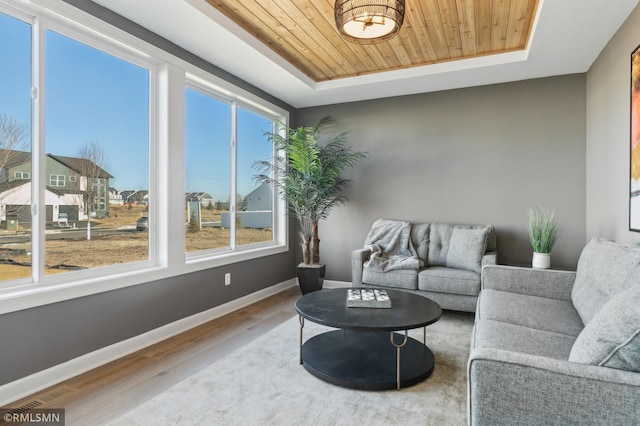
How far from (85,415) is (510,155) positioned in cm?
443

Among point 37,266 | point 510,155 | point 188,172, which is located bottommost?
point 37,266

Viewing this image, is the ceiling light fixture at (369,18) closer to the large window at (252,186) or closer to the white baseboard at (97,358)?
the large window at (252,186)

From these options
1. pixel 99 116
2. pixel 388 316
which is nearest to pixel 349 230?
pixel 388 316

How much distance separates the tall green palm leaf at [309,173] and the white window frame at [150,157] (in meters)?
0.70

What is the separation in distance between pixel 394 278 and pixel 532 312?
5.33 feet

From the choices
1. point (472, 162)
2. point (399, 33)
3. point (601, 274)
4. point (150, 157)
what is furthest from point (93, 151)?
point (472, 162)

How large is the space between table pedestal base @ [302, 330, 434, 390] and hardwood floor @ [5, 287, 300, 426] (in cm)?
71

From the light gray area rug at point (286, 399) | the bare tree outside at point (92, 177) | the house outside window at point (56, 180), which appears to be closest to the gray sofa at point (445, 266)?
the light gray area rug at point (286, 399)

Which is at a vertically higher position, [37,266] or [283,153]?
[283,153]

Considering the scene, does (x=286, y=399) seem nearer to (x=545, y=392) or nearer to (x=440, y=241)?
(x=545, y=392)

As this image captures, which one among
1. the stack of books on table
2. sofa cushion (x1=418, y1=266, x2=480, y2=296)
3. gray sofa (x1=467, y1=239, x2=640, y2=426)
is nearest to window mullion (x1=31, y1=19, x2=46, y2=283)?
the stack of books on table

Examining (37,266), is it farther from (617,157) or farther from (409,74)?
(617,157)

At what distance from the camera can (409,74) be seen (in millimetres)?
3955

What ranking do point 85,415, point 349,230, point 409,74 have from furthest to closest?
point 349,230 → point 409,74 → point 85,415
